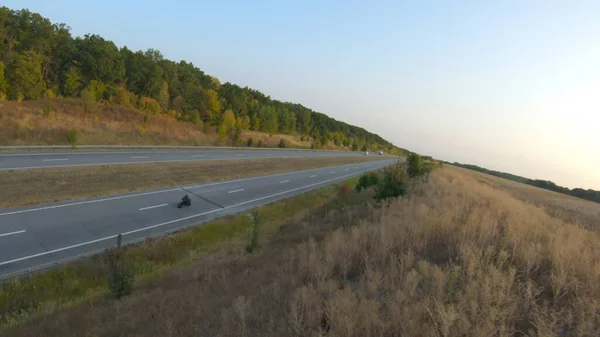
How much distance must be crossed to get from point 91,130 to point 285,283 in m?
39.4

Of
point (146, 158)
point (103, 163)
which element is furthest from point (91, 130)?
point (103, 163)

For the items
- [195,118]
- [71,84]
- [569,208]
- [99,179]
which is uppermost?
[569,208]

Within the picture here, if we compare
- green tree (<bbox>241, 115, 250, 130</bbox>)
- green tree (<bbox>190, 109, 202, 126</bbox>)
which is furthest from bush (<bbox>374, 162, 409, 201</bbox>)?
green tree (<bbox>241, 115, 250, 130</bbox>)

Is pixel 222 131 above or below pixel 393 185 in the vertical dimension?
below

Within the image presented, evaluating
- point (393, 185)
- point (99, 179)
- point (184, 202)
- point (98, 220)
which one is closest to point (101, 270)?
point (98, 220)

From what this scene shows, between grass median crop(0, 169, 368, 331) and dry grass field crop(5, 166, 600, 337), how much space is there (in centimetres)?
117

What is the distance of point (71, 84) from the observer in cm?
4659

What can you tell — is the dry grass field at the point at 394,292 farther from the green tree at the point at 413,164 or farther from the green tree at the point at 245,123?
the green tree at the point at 245,123

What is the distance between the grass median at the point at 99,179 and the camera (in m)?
18.2

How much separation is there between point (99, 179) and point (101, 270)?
540 inches

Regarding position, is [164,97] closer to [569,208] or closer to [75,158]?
[75,158]

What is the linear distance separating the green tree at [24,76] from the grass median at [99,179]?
24.1 metres

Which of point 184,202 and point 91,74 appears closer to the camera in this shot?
point 184,202

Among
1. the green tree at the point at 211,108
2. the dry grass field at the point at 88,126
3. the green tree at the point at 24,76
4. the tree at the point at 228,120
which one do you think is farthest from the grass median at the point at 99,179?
the green tree at the point at 211,108
